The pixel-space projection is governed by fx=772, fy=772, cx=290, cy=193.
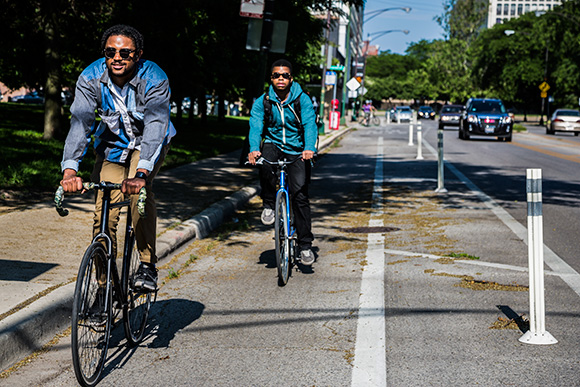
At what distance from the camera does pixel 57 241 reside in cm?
741

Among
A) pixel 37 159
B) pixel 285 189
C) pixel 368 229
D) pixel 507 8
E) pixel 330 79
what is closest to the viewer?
pixel 285 189

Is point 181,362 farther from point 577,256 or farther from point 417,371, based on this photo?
point 577,256

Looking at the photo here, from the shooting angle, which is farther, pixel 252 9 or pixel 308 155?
pixel 252 9

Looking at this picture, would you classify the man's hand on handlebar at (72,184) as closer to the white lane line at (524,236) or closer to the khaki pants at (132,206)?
the khaki pants at (132,206)

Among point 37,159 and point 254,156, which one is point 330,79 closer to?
point 37,159

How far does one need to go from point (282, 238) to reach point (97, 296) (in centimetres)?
272

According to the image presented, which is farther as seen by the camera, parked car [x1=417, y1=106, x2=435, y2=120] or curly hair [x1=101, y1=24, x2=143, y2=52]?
parked car [x1=417, y1=106, x2=435, y2=120]

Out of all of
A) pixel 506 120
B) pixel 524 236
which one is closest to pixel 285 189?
pixel 524 236

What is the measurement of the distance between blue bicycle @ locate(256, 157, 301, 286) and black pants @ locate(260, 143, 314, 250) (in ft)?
0.16

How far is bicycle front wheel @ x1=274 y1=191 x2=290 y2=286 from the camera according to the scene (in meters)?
6.37

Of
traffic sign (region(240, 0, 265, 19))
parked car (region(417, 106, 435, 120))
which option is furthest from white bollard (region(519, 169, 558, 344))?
parked car (region(417, 106, 435, 120))

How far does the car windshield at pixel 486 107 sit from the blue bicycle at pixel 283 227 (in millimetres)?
27761

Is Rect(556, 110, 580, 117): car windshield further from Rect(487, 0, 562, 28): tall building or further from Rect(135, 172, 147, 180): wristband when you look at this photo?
Rect(487, 0, 562, 28): tall building

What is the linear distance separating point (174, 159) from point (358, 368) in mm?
13133
